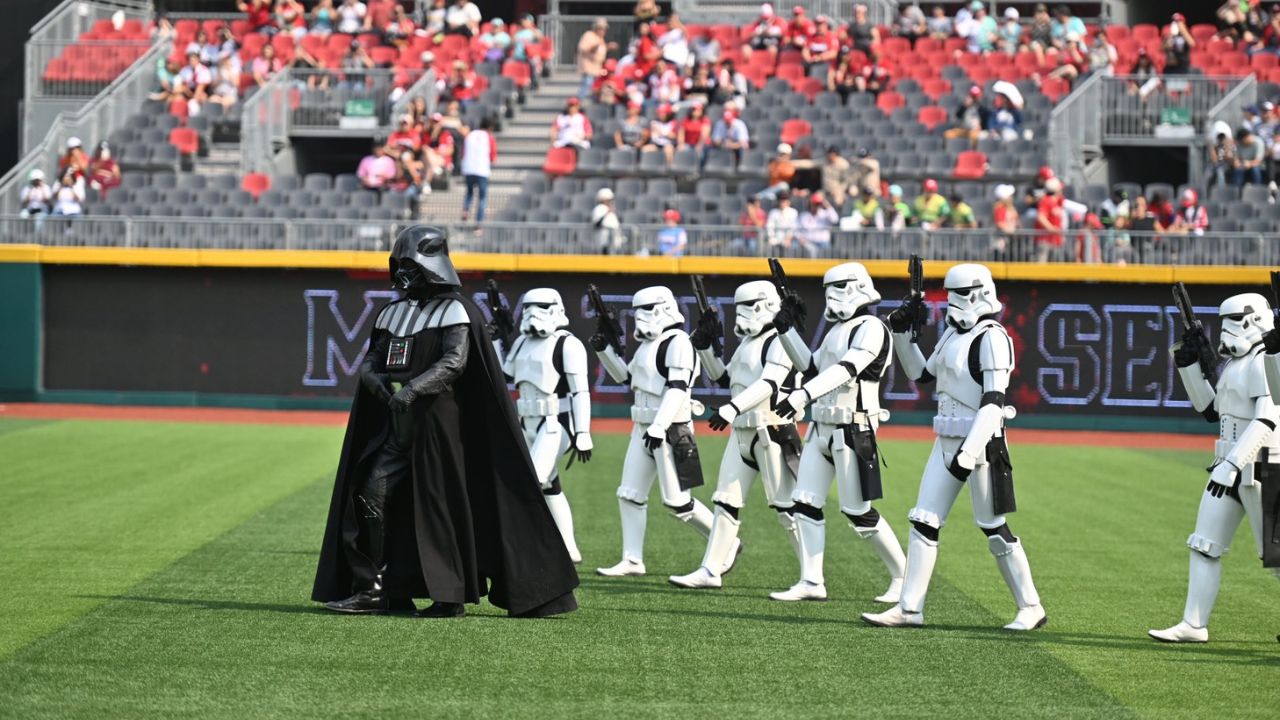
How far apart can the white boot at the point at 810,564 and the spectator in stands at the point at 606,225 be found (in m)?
13.8

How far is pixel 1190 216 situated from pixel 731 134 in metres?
7.51

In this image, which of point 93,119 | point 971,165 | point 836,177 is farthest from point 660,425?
point 93,119

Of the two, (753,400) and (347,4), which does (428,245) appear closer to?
(753,400)

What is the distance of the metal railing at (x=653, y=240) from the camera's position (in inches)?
945

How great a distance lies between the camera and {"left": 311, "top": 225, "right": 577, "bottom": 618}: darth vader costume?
954 cm

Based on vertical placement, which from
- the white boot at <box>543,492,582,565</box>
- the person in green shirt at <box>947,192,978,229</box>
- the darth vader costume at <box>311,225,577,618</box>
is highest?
the person in green shirt at <box>947,192,978,229</box>

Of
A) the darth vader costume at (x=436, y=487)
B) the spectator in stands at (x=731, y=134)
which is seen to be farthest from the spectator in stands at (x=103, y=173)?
the darth vader costume at (x=436, y=487)

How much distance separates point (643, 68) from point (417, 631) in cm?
2199

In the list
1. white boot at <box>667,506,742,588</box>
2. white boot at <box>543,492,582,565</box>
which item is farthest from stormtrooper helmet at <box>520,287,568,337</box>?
white boot at <box>667,506,742,588</box>

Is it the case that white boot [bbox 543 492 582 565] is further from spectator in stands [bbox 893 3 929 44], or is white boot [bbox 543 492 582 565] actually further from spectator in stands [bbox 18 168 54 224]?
spectator in stands [bbox 893 3 929 44]

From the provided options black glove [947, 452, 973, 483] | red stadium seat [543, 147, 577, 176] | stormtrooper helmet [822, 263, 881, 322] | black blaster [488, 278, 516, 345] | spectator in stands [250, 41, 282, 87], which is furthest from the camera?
spectator in stands [250, 41, 282, 87]

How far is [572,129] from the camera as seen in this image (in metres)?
28.3

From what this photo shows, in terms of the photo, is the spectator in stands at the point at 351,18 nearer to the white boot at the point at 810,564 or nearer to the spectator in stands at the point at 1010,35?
the spectator in stands at the point at 1010,35

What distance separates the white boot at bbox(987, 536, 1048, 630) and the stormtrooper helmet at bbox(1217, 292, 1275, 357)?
1.70 m
